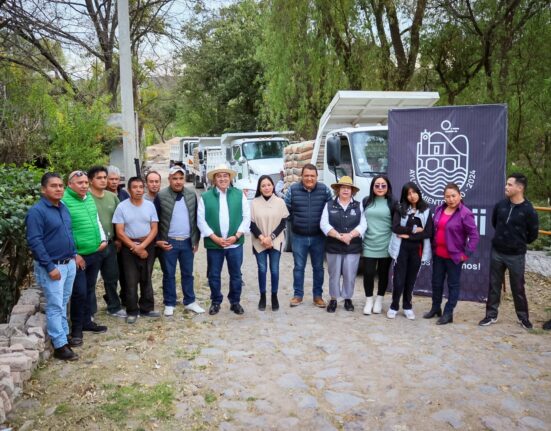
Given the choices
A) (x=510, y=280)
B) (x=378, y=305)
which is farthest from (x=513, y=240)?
(x=378, y=305)

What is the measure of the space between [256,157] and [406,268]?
1092 centimetres

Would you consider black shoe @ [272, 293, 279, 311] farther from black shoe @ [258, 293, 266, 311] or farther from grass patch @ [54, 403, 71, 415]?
grass patch @ [54, 403, 71, 415]

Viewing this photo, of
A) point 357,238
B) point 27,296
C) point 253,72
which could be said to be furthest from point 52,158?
point 253,72

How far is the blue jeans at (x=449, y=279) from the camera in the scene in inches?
226

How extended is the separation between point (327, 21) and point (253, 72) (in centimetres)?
1486

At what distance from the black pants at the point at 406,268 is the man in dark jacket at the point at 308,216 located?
0.95m

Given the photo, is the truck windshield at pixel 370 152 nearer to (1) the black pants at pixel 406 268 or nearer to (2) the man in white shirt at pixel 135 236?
(1) the black pants at pixel 406 268

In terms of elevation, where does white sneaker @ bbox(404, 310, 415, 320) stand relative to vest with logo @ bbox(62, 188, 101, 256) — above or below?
below

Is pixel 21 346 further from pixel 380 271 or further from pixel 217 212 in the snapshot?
pixel 380 271

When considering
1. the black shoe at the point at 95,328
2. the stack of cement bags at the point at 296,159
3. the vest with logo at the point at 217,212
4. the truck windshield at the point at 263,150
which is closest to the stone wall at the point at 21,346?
the black shoe at the point at 95,328

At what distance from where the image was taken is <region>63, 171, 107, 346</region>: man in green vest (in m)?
4.97

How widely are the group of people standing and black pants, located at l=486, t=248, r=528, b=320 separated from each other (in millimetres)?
11

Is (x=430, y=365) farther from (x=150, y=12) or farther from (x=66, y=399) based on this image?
(x=150, y=12)

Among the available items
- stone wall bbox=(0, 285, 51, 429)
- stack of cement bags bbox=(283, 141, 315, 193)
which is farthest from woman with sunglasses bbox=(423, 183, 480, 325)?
stack of cement bags bbox=(283, 141, 315, 193)
